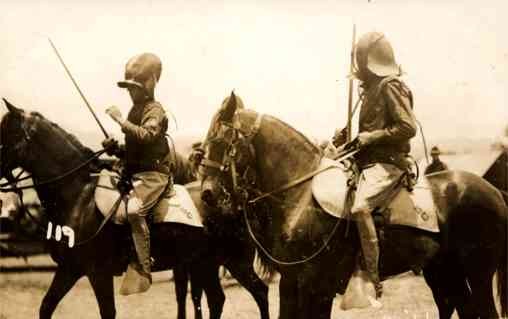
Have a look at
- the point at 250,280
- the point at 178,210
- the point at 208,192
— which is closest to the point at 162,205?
the point at 178,210

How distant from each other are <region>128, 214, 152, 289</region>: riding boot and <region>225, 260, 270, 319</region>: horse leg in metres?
1.55

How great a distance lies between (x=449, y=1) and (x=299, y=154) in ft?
13.0

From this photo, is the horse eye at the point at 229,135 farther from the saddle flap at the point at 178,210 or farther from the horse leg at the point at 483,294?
the horse leg at the point at 483,294

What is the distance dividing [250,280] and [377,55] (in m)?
3.53

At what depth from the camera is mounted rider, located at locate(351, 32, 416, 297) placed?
219 inches

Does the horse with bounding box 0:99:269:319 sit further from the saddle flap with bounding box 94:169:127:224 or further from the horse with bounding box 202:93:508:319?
the horse with bounding box 202:93:508:319

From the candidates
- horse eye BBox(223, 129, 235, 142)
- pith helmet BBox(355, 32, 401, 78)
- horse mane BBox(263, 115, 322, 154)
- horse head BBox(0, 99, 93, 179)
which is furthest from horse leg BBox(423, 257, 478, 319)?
horse head BBox(0, 99, 93, 179)

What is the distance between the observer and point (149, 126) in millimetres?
6648

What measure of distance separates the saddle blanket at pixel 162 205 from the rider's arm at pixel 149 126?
0.73 meters

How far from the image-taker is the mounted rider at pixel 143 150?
6.59 meters

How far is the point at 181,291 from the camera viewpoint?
25.6 feet

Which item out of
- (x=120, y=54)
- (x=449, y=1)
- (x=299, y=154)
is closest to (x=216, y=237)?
(x=299, y=154)

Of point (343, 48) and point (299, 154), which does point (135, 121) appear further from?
point (343, 48)

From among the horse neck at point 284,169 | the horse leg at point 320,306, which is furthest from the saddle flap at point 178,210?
the horse leg at point 320,306
